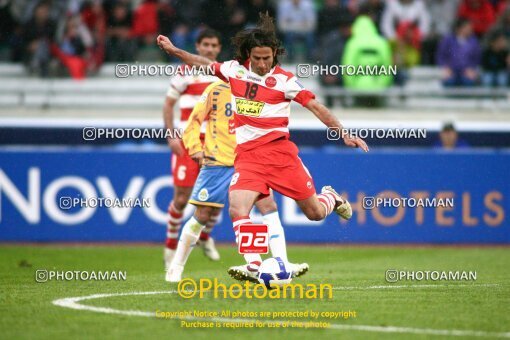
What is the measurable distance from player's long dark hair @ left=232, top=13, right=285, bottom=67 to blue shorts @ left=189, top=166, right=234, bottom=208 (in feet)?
5.31

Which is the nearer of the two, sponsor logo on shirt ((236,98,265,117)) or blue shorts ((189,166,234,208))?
sponsor logo on shirt ((236,98,265,117))

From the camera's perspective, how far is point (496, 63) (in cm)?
1898

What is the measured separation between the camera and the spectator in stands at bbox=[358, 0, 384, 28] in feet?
61.1

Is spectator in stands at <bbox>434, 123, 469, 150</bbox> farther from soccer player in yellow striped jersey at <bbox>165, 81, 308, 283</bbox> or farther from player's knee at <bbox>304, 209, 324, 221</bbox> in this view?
player's knee at <bbox>304, 209, 324, 221</bbox>

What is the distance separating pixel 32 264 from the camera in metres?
12.7

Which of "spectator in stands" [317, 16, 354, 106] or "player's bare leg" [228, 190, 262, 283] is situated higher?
"spectator in stands" [317, 16, 354, 106]

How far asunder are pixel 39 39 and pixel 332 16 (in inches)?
205

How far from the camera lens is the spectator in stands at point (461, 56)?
→ 1892cm

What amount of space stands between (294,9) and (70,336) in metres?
12.8

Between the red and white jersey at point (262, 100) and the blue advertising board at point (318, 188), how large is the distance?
6309mm

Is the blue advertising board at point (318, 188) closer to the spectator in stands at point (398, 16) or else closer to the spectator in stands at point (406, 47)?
the spectator in stands at point (406, 47)

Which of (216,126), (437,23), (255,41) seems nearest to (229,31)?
(437,23)

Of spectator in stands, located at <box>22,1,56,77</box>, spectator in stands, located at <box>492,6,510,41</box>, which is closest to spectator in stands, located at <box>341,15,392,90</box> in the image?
spectator in stands, located at <box>492,6,510,41</box>

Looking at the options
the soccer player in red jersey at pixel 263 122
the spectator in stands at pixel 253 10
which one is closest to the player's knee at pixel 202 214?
the soccer player in red jersey at pixel 263 122
